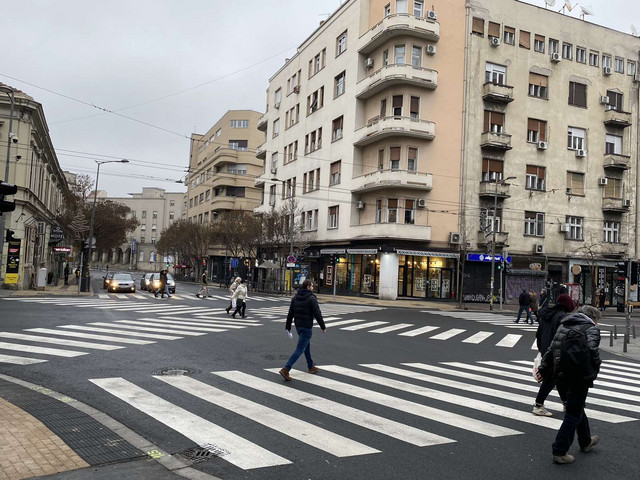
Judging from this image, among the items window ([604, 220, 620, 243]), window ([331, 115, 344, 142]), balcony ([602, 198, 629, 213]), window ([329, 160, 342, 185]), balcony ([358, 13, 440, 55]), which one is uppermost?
balcony ([358, 13, 440, 55])

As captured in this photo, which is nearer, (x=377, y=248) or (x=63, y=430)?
(x=63, y=430)

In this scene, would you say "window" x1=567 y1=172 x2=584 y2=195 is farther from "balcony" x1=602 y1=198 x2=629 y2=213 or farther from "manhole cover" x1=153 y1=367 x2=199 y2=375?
"manhole cover" x1=153 y1=367 x2=199 y2=375

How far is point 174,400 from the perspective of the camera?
23.1ft

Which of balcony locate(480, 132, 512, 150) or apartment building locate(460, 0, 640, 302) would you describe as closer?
balcony locate(480, 132, 512, 150)

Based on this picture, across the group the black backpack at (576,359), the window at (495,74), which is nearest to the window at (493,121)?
the window at (495,74)

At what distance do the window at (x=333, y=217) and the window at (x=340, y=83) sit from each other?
9.42 metres

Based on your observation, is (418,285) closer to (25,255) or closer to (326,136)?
(326,136)

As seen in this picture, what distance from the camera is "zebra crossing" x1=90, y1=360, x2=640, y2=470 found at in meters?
5.56

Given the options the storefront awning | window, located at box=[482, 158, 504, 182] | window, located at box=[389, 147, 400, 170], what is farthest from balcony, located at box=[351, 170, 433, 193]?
window, located at box=[482, 158, 504, 182]

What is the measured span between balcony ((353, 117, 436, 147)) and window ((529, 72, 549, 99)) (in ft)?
33.8

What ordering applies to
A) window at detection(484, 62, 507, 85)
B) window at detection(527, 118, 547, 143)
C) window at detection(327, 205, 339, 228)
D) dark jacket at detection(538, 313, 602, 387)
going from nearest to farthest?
1. dark jacket at detection(538, 313, 602, 387)
2. window at detection(484, 62, 507, 85)
3. window at detection(527, 118, 547, 143)
4. window at detection(327, 205, 339, 228)

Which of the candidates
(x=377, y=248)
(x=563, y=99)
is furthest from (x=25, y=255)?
(x=563, y=99)

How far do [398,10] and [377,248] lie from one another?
56.2 ft

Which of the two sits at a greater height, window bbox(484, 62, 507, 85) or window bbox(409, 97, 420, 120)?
window bbox(484, 62, 507, 85)
